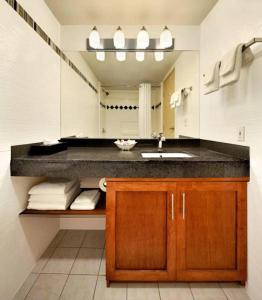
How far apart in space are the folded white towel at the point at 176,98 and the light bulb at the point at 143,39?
1.83 feet

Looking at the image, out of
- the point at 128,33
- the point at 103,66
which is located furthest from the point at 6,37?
the point at 128,33

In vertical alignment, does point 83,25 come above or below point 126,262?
above

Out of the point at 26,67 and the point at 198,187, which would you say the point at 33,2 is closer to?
the point at 26,67

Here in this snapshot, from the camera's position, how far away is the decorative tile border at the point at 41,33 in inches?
58.7

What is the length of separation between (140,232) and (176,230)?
0.24 metres

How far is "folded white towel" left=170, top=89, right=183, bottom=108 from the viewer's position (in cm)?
232

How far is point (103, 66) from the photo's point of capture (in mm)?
2340

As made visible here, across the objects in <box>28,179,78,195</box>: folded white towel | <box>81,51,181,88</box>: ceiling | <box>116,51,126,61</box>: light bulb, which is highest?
<box>116,51,126,61</box>: light bulb

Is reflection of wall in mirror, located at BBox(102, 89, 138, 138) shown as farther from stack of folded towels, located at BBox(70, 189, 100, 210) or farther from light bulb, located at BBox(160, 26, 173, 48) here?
stack of folded towels, located at BBox(70, 189, 100, 210)

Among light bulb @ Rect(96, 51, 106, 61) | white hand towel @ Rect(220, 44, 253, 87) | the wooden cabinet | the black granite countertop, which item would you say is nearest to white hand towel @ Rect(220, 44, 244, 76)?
white hand towel @ Rect(220, 44, 253, 87)

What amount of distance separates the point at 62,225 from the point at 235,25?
2442 millimetres

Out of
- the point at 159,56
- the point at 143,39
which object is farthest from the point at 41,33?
the point at 159,56

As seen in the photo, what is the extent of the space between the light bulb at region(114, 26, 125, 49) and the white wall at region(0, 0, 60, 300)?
63 centimetres

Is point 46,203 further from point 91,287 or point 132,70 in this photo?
point 132,70
